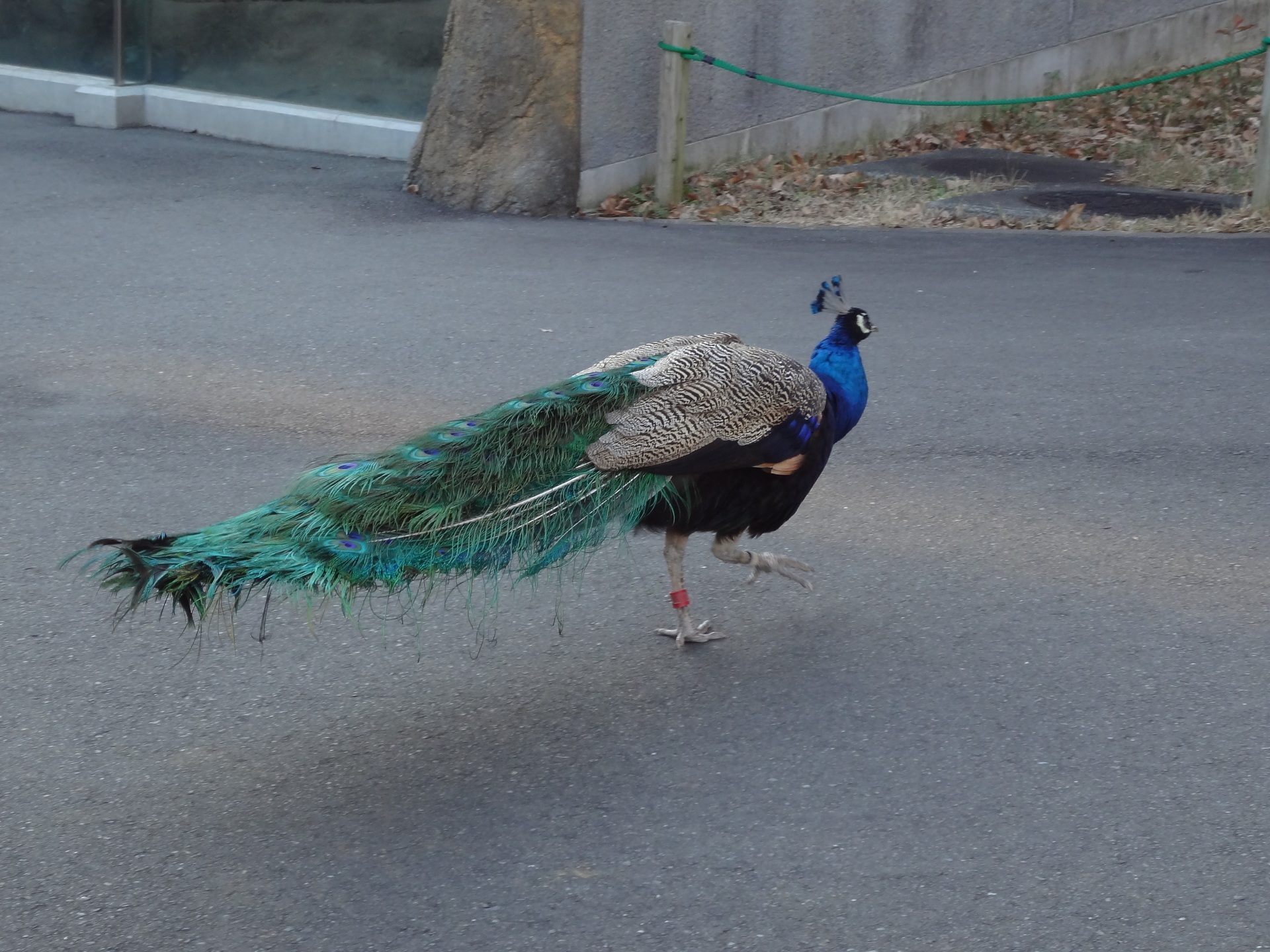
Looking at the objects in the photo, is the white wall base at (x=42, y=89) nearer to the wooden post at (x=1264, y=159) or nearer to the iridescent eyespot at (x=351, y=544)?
the wooden post at (x=1264, y=159)

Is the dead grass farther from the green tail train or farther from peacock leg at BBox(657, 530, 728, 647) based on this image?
the green tail train

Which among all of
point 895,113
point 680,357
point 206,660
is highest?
point 895,113

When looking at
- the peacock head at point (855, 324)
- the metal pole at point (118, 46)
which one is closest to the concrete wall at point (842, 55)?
the metal pole at point (118, 46)

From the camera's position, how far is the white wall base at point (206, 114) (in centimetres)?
1148

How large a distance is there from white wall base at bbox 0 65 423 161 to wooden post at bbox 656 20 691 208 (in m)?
2.23

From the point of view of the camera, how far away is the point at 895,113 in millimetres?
12125

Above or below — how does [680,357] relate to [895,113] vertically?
below

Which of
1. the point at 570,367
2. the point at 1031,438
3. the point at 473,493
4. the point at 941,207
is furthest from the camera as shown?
the point at 941,207

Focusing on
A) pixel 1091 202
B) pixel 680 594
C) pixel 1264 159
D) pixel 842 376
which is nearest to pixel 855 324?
pixel 842 376

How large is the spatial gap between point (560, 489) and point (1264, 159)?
286 inches

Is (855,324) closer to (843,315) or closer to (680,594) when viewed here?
(843,315)

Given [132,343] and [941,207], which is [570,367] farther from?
[941,207]

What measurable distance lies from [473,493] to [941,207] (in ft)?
22.6

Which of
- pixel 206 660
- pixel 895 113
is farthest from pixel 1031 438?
pixel 895 113
